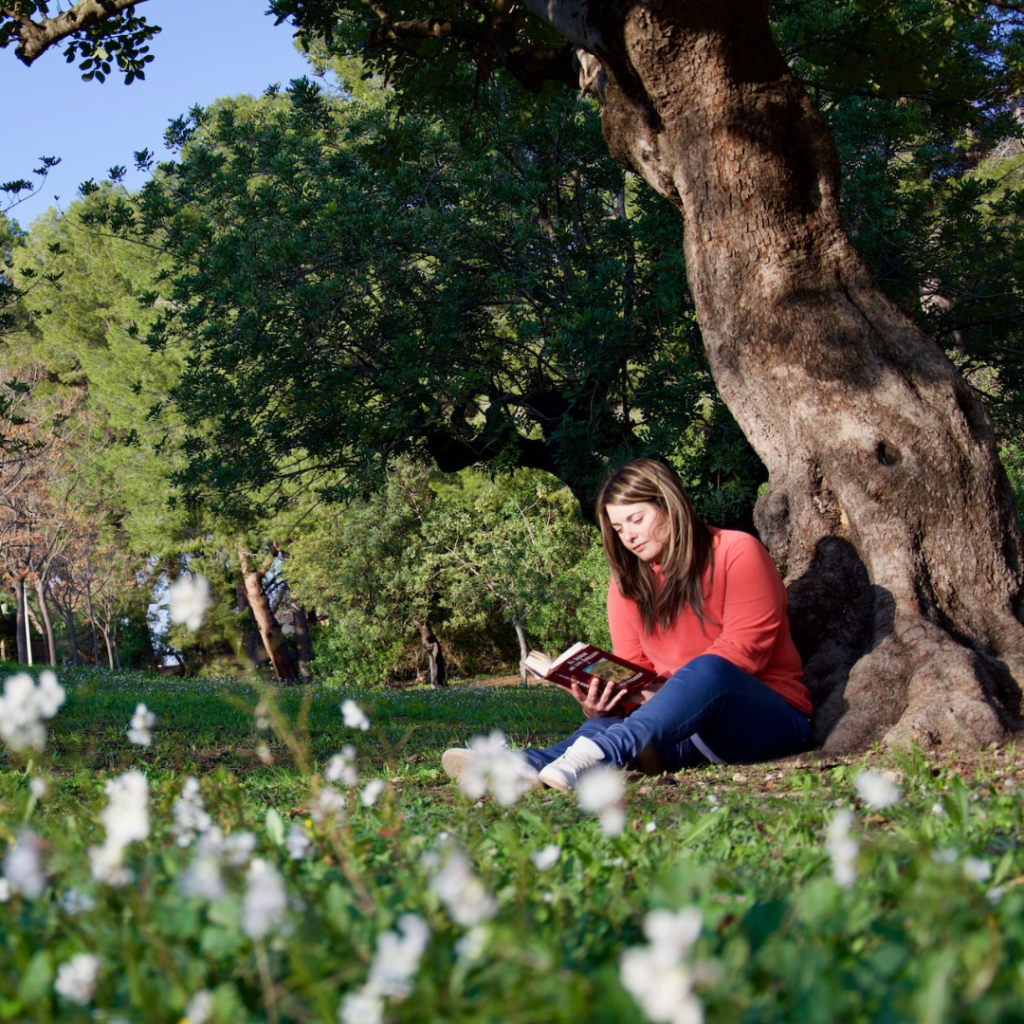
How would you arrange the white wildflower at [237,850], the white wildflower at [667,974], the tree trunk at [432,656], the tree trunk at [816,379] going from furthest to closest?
the tree trunk at [432,656], the tree trunk at [816,379], the white wildflower at [237,850], the white wildflower at [667,974]

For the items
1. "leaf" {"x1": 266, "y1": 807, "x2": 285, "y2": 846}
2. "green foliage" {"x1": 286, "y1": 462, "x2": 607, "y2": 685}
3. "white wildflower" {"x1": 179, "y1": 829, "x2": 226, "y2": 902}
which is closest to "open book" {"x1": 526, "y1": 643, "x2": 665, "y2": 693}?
"leaf" {"x1": 266, "y1": 807, "x2": 285, "y2": 846}

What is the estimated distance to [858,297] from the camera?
5.70 meters

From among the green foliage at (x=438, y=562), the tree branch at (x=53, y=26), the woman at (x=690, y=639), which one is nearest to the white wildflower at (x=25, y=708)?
the woman at (x=690, y=639)

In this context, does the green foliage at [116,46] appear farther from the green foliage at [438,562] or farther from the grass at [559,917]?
the green foliage at [438,562]

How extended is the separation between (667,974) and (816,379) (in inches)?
192

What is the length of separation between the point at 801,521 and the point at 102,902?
4.56m

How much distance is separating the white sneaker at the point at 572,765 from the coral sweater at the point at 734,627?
0.71 metres

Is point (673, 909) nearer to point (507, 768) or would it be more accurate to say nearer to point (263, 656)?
point (507, 768)

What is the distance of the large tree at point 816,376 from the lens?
501cm

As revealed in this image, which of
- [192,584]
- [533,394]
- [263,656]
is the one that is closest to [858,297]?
[192,584]

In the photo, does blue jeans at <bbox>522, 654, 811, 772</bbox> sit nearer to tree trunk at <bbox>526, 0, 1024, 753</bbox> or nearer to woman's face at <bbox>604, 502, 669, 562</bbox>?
tree trunk at <bbox>526, 0, 1024, 753</bbox>

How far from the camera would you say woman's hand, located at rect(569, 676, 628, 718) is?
4.49 metres

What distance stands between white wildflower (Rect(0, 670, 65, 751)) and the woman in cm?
245

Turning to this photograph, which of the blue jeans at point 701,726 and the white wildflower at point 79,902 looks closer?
the white wildflower at point 79,902
